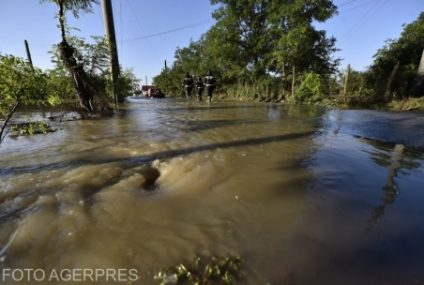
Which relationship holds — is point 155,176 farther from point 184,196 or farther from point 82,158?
point 82,158

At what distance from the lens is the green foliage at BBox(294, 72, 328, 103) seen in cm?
1425

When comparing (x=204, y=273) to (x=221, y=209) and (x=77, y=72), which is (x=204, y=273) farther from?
(x=77, y=72)

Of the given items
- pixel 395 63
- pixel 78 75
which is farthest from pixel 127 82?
pixel 395 63

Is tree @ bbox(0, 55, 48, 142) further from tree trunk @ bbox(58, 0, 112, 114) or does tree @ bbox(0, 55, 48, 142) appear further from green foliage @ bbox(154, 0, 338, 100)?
green foliage @ bbox(154, 0, 338, 100)

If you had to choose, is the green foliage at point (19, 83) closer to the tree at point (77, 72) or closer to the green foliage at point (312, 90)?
the tree at point (77, 72)

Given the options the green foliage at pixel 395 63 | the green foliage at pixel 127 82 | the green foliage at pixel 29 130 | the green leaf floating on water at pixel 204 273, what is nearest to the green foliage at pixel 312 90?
the green foliage at pixel 395 63

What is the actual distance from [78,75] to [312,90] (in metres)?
11.7

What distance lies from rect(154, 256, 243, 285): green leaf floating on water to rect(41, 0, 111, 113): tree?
25.0 ft

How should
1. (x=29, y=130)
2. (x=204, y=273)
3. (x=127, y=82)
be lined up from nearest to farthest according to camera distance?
(x=204, y=273) < (x=29, y=130) < (x=127, y=82)

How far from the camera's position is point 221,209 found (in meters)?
2.31

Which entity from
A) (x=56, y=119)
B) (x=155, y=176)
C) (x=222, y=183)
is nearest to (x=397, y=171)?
(x=222, y=183)

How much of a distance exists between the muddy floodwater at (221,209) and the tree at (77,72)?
401cm

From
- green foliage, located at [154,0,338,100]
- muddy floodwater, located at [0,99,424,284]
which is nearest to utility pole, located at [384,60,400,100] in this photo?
green foliage, located at [154,0,338,100]

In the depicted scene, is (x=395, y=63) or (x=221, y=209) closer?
(x=221, y=209)
